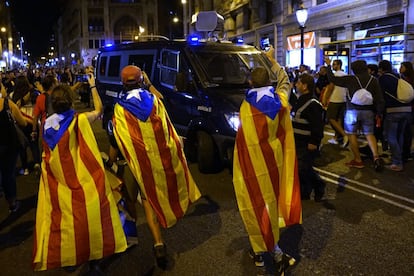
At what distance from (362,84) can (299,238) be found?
3.72m

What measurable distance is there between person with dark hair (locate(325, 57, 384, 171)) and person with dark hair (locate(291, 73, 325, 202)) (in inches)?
74.6

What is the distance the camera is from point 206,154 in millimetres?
7461

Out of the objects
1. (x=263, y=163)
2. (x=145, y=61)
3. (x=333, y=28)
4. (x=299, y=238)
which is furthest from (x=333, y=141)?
(x=333, y=28)

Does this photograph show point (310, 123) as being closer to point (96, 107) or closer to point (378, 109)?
point (378, 109)

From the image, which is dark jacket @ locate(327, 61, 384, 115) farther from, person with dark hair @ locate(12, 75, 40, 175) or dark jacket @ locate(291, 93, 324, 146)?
person with dark hair @ locate(12, 75, 40, 175)

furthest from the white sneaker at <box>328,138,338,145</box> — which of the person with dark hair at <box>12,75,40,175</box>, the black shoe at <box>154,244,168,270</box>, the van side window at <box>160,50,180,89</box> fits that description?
the black shoe at <box>154,244,168,270</box>

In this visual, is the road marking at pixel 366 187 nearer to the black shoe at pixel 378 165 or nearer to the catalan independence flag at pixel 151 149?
the black shoe at pixel 378 165

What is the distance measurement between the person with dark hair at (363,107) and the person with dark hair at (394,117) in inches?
8.8

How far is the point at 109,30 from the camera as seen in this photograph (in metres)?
92.2

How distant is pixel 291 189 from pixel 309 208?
1930 millimetres

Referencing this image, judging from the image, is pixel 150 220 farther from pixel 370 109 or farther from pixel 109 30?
pixel 109 30

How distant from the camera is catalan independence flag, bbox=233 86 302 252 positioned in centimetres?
391

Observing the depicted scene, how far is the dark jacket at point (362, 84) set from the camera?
739 centimetres

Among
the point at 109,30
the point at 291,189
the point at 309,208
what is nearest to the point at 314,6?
the point at 309,208
